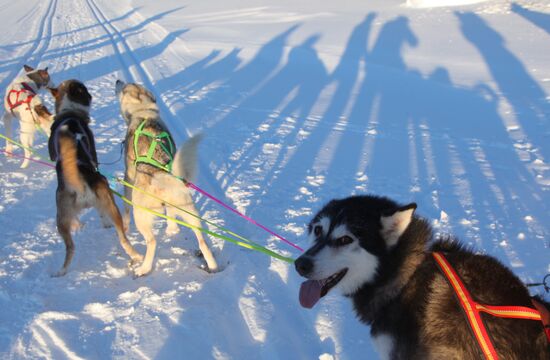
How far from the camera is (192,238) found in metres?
3.81

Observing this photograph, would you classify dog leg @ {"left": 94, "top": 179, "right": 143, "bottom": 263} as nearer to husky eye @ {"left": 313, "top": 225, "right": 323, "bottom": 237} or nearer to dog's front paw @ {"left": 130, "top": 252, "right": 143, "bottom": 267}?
dog's front paw @ {"left": 130, "top": 252, "right": 143, "bottom": 267}

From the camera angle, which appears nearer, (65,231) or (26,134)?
(65,231)

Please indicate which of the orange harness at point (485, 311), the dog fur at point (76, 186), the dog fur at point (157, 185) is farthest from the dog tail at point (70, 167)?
the orange harness at point (485, 311)

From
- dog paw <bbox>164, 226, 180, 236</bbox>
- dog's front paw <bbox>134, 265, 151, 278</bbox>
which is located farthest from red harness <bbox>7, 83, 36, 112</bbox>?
dog's front paw <bbox>134, 265, 151, 278</bbox>

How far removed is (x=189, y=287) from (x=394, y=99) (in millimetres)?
6158

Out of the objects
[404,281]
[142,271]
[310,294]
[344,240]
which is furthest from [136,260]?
[404,281]

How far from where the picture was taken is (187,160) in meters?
3.08

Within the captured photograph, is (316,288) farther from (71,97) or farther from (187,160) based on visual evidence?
(71,97)

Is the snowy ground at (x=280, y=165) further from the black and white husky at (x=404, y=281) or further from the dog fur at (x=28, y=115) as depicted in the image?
the black and white husky at (x=404, y=281)

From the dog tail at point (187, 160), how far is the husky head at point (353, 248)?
1.34 meters

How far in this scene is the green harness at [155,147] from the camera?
127 inches

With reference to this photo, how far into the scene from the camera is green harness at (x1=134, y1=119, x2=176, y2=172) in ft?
10.6

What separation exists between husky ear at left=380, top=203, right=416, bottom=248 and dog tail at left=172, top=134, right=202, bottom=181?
1588mm

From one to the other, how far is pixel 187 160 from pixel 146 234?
2.54ft
